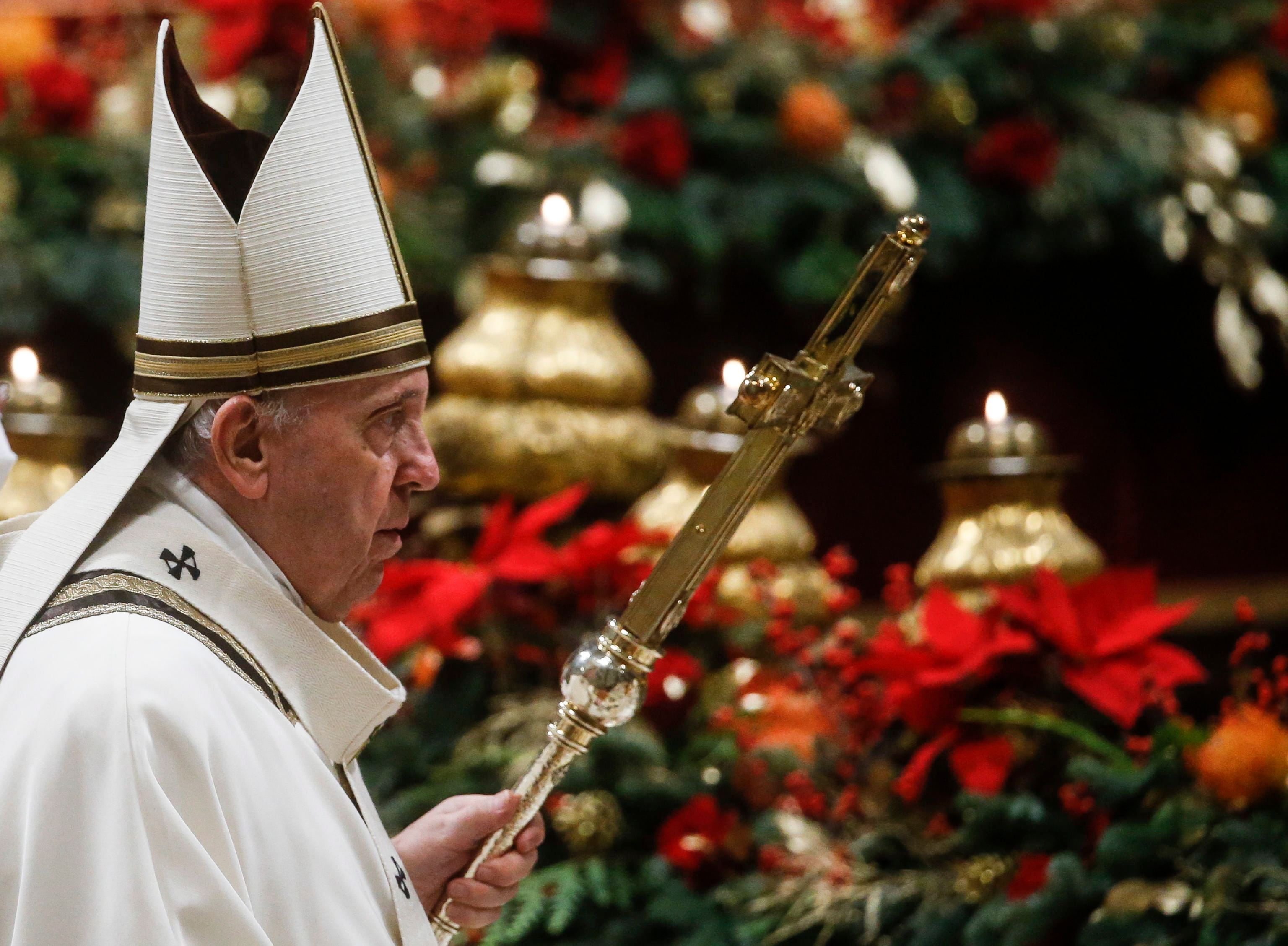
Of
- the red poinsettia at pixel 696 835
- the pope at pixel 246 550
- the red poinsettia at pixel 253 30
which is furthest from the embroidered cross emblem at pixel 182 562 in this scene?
the red poinsettia at pixel 253 30

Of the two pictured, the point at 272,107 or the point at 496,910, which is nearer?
the point at 496,910

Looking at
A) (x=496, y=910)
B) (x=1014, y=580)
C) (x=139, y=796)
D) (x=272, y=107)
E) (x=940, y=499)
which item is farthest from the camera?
(x=940, y=499)

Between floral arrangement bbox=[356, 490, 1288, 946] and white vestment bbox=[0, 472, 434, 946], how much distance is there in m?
0.45

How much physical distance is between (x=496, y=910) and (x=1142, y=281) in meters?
2.27

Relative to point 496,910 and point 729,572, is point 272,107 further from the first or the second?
point 496,910

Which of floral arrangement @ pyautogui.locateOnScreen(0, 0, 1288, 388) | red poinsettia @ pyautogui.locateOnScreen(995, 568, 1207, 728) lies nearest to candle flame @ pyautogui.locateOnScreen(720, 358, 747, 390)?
red poinsettia @ pyautogui.locateOnScreen(995, 568, 1207, 728)

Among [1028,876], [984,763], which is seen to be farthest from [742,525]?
[1028,876]

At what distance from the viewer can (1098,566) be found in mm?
1897

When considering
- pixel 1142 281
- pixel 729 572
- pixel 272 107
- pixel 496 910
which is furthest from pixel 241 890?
pixel 1142 281

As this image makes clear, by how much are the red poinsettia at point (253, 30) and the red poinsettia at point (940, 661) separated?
1462 mm

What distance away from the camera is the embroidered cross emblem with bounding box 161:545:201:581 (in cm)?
113

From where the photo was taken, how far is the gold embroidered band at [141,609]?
1071mm

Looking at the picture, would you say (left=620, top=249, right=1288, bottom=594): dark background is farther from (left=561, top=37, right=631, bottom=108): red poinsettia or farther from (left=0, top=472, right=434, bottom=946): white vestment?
(left=0, top=472, right=434, bottom=946): white vestment

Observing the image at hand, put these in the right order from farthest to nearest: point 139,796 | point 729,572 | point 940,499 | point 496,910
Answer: point 940,499 < point 729,572 < point 496,910 < point 139,796
